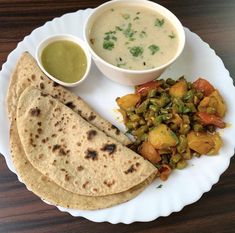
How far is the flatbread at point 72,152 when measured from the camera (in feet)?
8.20

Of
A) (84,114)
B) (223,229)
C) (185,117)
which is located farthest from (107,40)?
(223,229)

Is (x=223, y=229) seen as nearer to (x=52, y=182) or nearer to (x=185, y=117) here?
(x=185, y=117)

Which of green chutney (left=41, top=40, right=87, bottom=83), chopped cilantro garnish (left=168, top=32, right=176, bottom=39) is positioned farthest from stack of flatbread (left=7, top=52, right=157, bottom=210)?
chopped cilantro garnish (left=168, top=32, right=176, bottom=39)

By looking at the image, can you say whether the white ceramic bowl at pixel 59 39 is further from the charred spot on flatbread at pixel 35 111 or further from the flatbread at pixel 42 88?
the charred spot on flatbread at pixel 35 111

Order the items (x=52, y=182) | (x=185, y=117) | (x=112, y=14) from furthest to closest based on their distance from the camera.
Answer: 1. (x=112, y=14)
2. (x=185, y=117)
3. (x=52, y=182)

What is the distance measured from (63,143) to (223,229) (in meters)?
1.17

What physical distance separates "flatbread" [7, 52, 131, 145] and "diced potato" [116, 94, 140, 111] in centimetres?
17

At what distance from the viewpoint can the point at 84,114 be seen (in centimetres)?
279

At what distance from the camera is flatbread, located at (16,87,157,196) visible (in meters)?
2.50

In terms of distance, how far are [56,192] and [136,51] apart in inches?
44.6

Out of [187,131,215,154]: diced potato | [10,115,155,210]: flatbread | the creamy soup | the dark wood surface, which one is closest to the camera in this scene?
[10,115,155,210]: flatbread

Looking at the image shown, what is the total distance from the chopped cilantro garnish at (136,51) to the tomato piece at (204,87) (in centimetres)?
45

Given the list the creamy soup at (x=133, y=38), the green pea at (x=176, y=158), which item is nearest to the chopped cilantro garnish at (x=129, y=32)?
the creamy soup at (x=133, y=38)

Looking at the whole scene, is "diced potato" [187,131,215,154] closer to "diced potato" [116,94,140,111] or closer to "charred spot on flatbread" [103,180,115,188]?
"diced potato" [116,94,140,111]
